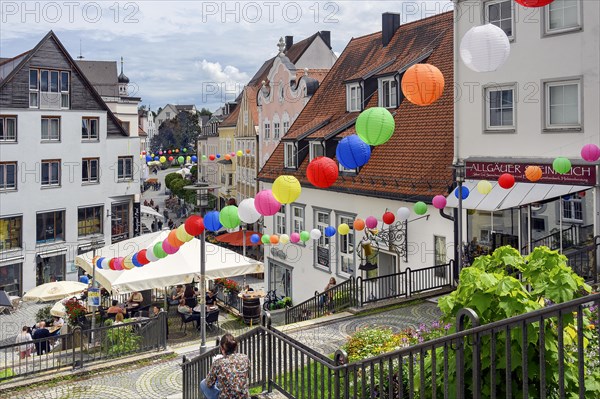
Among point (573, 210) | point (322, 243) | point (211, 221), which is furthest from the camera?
point (322, 243)

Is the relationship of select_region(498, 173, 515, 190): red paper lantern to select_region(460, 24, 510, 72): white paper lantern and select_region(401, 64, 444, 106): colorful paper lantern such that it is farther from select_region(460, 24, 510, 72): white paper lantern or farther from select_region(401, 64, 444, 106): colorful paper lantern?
select_region(460, 24, 510, 72): white paper lantern

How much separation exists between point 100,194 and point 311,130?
57.6ft

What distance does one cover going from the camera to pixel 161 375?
1376 cm

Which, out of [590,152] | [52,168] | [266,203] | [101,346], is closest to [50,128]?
[52,168]

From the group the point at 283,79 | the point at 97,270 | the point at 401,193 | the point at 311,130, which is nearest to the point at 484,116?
the point at 401,193

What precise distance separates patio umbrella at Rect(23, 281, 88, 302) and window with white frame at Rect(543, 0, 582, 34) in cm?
1815

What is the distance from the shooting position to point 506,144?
17203 millimetres

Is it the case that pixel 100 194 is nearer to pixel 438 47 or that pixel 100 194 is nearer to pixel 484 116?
pixel 438 47

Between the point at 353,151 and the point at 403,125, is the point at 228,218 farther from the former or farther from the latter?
the point at 403,125

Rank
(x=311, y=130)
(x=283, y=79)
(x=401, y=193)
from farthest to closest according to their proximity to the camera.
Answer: (x=283, y=79) < (x=311, y=130) < (x=401, y=193)

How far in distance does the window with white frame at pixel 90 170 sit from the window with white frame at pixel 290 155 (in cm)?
1519

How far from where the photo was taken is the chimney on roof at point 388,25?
2780 centimetres

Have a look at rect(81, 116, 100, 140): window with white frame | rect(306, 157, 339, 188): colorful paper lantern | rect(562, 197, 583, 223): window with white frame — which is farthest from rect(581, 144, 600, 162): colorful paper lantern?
rect(81, 116, 100, 140): window with white frame

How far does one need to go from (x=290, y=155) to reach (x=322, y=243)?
17.2 feet
